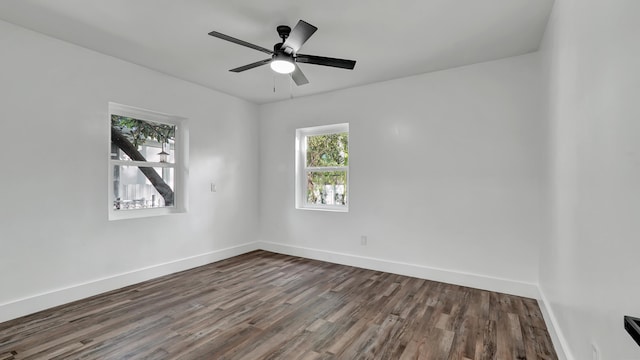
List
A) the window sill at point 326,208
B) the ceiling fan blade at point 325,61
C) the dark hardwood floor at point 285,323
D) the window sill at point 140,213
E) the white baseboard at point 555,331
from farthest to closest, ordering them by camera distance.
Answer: the window sill at point 326,208, the window sill at point 140,213, the ceiling fan blade at point 325,61, the dark hardwood floor at point 285,323, the white baseboard at point 555,331

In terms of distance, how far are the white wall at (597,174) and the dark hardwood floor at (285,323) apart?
62 cm

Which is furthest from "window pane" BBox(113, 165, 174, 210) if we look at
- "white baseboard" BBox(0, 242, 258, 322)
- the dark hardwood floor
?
the dark hardwood floor

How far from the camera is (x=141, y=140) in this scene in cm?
370

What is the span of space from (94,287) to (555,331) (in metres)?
4.21

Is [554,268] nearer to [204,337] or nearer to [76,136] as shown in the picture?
[204,337]

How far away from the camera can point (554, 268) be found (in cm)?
227

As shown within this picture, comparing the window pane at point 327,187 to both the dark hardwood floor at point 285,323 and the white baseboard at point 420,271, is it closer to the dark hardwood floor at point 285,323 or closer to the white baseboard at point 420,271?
the white baseboard at point 420,271

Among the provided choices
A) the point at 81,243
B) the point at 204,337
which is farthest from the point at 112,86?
the point at 204,337

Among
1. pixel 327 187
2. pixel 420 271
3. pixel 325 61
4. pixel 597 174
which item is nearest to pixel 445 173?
pixel 420 271

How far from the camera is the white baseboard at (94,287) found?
2.57m

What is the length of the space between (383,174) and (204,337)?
2.76 m

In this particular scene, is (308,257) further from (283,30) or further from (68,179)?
(283,30)

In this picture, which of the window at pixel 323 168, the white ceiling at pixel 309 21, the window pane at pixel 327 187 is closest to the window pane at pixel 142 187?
the white ceiling at pixel 309 21

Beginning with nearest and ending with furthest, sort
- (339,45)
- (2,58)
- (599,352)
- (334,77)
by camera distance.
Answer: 1. (599,352)
2. (2,58)
3. (339,45)
4. (334,77)
